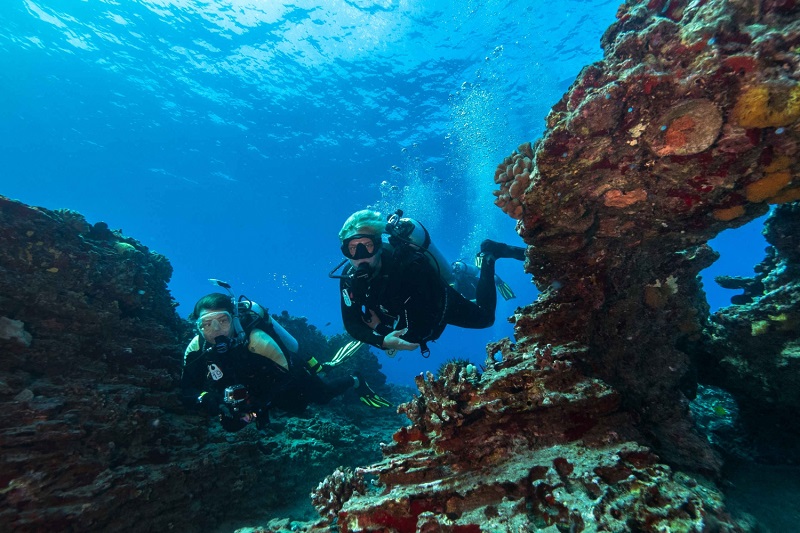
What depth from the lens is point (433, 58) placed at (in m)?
22.5

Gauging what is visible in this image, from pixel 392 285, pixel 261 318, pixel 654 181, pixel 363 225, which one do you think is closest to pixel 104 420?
pixel 261 318

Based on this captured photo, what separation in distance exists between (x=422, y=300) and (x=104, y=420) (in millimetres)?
5411

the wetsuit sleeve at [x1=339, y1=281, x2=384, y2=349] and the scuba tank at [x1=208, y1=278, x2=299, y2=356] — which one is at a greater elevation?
the scuba tank at [x1=208, y1=278, x2=299, y2=356]

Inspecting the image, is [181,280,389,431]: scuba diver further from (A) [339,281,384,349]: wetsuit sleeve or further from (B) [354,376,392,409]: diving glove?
(A) [339,281,384,349]: wetsuit sleeve

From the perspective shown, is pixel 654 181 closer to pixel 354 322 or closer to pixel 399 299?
pixel 399 299

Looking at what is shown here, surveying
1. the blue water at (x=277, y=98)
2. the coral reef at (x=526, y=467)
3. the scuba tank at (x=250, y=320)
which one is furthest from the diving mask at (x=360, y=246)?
the blue water at (x=277, y=98)

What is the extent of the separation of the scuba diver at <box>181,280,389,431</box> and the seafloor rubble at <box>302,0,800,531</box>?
3.58m

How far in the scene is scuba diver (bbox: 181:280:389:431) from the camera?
21.4ft

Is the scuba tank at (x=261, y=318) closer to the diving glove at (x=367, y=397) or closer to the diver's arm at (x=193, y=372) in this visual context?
the diver's arm at (x=193, y=372)

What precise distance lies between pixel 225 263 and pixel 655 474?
7370cm

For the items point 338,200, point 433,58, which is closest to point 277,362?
point 433,58

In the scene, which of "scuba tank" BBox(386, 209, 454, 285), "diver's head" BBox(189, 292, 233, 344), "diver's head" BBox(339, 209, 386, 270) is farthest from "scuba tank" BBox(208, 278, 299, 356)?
"scuba tank" BBox(386, 209, 454, 285)

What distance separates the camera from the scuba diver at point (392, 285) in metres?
6.41

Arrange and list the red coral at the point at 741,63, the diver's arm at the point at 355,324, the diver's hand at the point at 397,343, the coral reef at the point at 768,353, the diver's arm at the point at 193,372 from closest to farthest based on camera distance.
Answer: the red coral at the point at 741,63
the coral reef at the point at 768,353
the diver's hand at the point at 397,343
the diver's arm at the point at 355,324
the diver's arm at the point at 193,372
